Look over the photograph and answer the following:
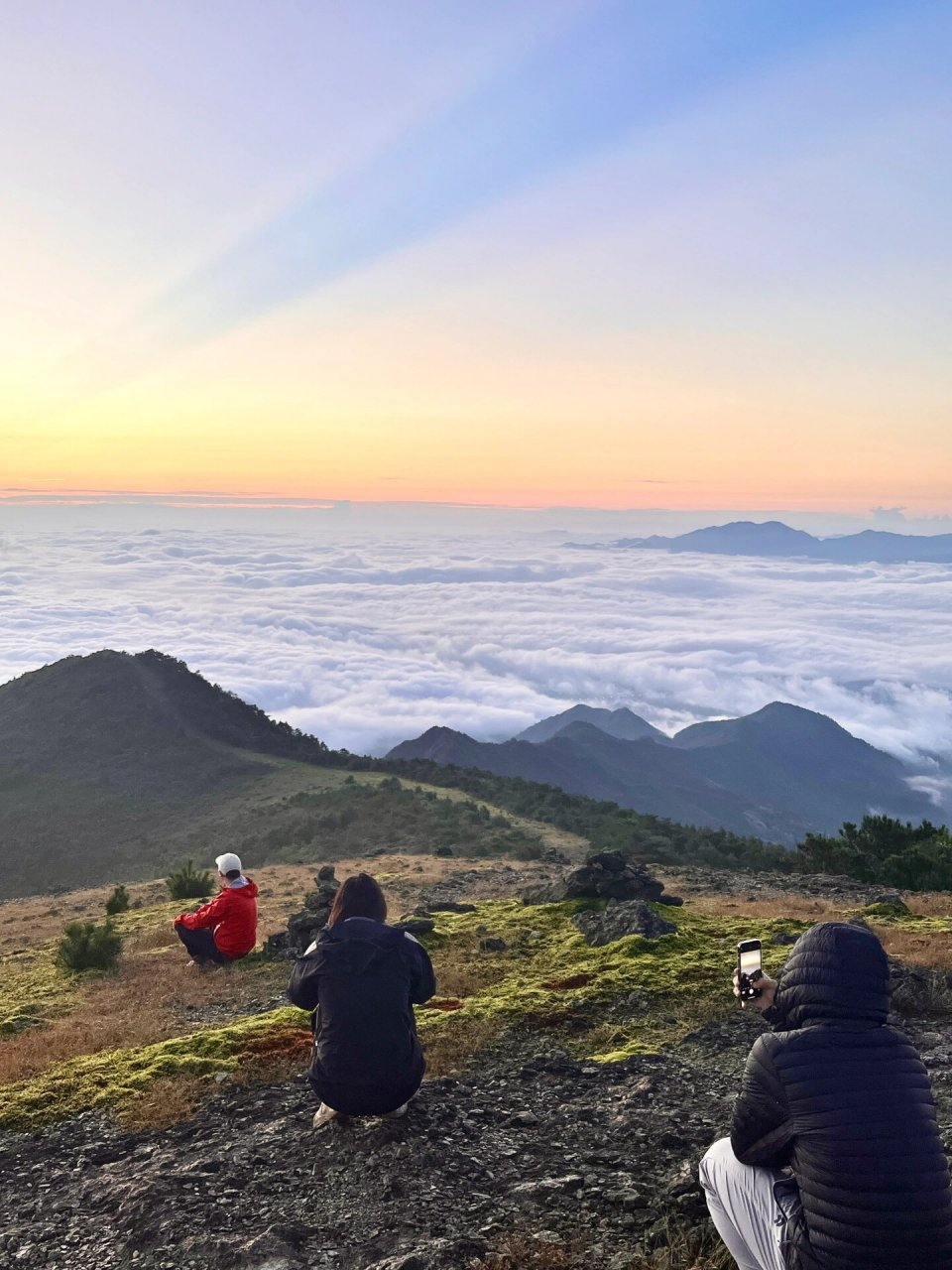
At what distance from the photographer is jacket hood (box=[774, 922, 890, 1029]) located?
4066 millimetres

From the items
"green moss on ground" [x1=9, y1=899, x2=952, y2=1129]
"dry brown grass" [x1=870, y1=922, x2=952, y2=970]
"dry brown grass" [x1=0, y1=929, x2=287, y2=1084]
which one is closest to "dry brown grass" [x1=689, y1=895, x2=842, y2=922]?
"dry brown grass" [x1=870, y1=922, x2=952, y2=970]

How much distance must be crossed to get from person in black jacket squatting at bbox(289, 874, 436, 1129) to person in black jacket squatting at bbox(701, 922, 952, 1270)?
2.70 meters

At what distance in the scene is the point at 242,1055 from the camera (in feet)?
28.6

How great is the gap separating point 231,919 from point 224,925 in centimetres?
17

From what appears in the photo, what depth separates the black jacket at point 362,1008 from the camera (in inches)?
251

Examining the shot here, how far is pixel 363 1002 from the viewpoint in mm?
6344

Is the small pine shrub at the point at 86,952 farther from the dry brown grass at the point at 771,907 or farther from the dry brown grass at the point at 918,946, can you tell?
the dry brown grass at the point at 918,946

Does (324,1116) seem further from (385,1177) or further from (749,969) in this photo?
(749,969)

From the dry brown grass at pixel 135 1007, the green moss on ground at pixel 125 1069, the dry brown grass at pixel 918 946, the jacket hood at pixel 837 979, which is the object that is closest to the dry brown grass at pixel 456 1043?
the green moss on ground at pixel 125 1069

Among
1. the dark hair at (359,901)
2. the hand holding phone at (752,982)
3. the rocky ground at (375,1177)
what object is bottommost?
the rocky ground at (375,1177)

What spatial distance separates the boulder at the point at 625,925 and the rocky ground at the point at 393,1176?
4.17 metres

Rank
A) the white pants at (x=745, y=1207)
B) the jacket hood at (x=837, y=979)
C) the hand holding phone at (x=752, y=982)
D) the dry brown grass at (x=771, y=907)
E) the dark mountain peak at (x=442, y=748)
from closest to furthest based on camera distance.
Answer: the jacket hood at (x=837, y=979), the white pants at (x=745, y=1207), the hand holding phone at (x=752, y=982), the dry brown grass at (x=771, y=907), the dark mountain peak at (x=442, y=748)

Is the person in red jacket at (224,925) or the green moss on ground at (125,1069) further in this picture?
the person in red jacket at (224,925)

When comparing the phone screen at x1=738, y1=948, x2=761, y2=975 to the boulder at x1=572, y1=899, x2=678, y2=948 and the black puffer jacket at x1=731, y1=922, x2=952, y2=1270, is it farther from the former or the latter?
the boulder at x1=572, y1=899, x2=678, y2=948
